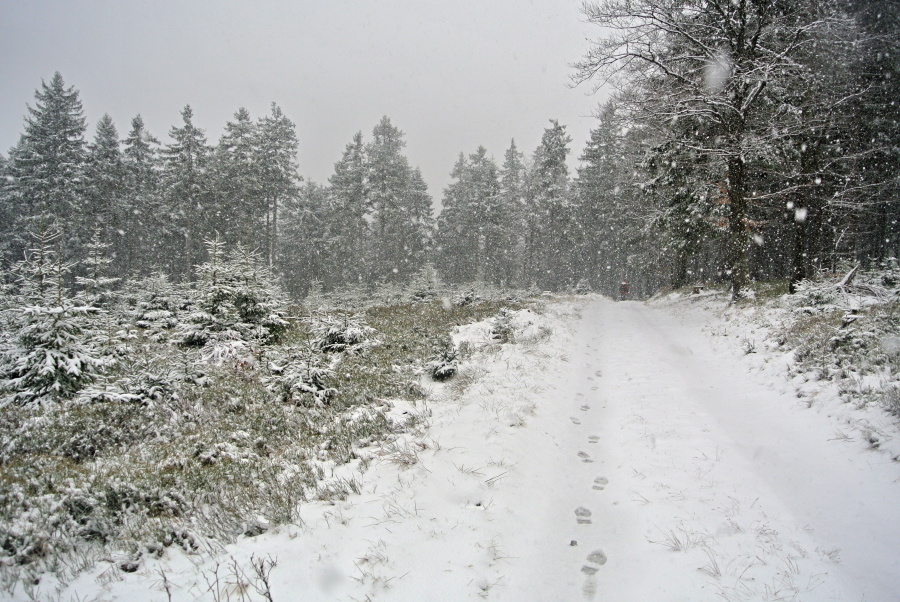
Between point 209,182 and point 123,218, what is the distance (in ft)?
30.9

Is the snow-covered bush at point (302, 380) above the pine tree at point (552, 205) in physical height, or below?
below

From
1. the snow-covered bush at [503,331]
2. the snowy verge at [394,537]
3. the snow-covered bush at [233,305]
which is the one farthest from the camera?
the snow-covered bush at [503,331]

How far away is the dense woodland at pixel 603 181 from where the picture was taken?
14.2 metres

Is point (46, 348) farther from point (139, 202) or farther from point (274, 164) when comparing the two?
point (139, 202)

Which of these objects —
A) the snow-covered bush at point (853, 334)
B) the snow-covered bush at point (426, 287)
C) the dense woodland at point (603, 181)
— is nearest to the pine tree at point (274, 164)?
the dense woodland at point (603, 181)

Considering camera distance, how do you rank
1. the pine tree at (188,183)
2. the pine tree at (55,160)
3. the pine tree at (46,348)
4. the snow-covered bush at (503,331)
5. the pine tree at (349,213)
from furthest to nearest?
the pine tree at (349,213) < the pine tree at (188,183) < the pine tree at (55,160) < the snow-covered bush at (503,331) < the pine tree at (46,348)

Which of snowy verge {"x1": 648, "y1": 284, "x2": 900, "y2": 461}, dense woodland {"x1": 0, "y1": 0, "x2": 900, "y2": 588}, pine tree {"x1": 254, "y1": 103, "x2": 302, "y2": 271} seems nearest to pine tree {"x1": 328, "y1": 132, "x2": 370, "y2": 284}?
pine tree {"x1": 254, "y1": 103, "x2": 302, "y2": 271}

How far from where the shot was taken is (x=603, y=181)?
1785 inches

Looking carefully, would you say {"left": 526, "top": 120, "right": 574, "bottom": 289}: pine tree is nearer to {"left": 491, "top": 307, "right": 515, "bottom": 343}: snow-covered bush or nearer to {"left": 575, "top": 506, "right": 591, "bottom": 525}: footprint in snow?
{"left": 491, "top": 307, "right": 515, "bottom": 343}: snow-covered bush

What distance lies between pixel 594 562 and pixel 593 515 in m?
0.77

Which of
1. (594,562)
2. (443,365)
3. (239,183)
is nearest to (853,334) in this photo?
(594,562)

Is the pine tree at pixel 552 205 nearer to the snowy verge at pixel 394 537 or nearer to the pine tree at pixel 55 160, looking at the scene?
the snowy verge at pixel 394 537

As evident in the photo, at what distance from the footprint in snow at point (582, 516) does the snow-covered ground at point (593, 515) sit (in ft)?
0.06

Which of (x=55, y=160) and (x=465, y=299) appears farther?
(x=55, y=160)
